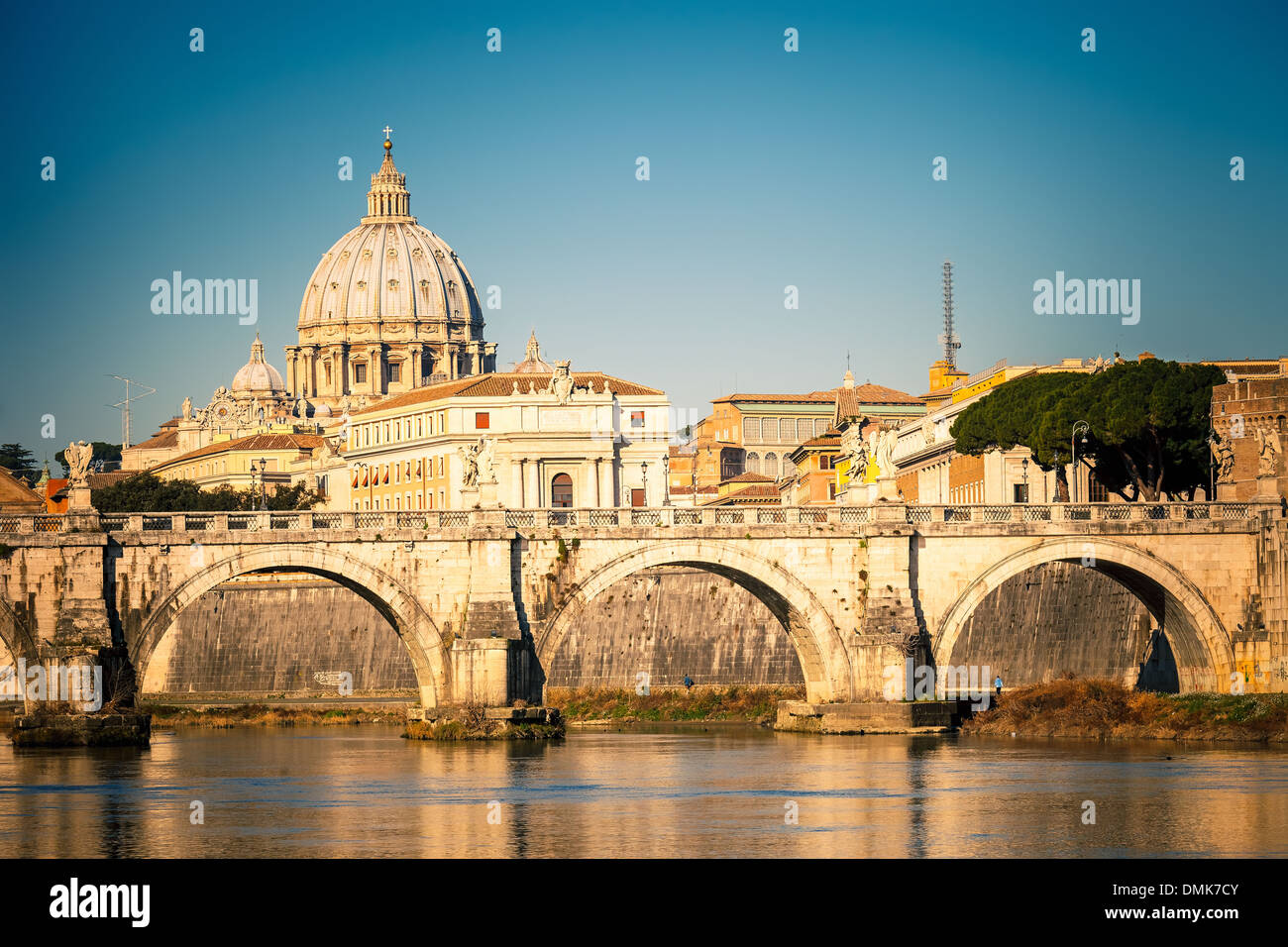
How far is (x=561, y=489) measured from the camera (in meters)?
135

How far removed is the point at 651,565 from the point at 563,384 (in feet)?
234

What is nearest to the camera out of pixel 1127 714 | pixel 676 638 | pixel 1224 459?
pixel 1127 714

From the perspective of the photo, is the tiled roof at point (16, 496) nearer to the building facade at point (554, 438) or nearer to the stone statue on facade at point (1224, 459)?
the stone statue on facade at point (1224, 459)

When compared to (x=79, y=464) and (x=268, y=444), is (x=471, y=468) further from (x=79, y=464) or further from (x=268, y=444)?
(x=268, y=444)

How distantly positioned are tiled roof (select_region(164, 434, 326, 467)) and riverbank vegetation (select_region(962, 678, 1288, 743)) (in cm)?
11046

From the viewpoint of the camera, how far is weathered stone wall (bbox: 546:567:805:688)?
78.2 meters

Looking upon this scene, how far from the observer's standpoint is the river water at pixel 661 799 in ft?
115

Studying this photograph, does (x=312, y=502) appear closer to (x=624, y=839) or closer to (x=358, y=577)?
(x=358, y=577)

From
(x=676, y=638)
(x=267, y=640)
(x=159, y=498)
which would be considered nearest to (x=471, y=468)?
(x=676, y=638)

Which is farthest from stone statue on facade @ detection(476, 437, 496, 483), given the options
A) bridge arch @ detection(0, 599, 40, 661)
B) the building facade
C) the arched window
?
the arched window

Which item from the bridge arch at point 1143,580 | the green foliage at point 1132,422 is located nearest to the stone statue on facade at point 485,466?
the bridge arch at point 1143,580

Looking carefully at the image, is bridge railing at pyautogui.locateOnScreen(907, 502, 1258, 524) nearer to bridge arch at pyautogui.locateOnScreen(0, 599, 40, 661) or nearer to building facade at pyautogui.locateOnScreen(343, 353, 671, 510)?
bridge arch at pyautogui.locateOnScreen(0, 599, 40, 661)

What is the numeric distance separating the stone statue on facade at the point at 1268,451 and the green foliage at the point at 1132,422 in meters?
6.78

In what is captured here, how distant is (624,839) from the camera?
1420 inches
